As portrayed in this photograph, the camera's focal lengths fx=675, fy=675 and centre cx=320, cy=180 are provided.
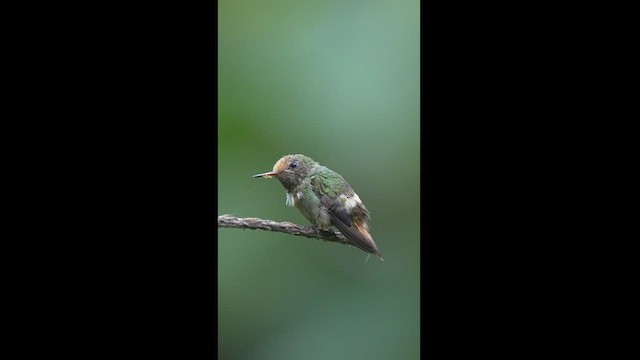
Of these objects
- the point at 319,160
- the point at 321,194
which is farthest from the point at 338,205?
the point at 319,160

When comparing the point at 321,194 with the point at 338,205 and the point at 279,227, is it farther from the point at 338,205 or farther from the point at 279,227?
the point at 279,227

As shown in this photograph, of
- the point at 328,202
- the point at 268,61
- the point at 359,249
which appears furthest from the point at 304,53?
the point at 359,249

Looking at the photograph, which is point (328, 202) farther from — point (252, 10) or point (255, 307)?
point (252, 10)

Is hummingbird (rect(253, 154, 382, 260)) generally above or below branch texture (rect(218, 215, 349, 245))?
above

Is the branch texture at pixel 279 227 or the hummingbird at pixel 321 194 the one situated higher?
the hummingbird at pixel 321 194
